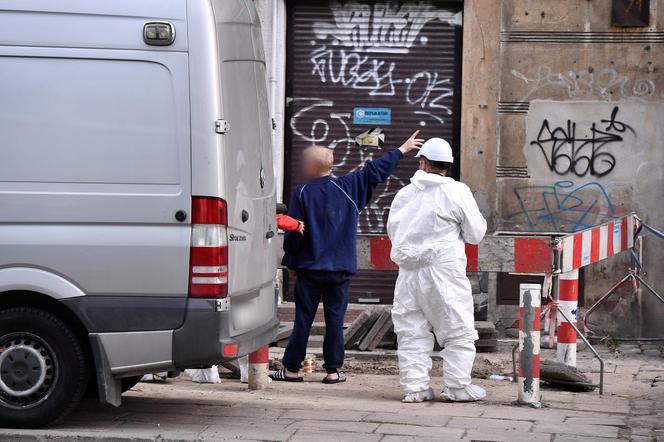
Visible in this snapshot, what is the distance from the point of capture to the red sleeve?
9555 millimetres

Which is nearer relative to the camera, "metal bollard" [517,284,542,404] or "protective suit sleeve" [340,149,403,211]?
"metal bollard" [517,284,542,404]

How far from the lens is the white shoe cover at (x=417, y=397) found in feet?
29.0

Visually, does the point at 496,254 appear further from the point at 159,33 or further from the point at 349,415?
the point at 159,33

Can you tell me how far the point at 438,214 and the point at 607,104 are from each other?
527 cm

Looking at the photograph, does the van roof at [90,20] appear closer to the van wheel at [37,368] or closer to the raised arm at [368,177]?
the van wheel at [37,368]

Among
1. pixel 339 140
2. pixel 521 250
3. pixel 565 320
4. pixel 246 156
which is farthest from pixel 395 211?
pixel 339 140

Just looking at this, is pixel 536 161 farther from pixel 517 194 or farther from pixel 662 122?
pixel 662 122

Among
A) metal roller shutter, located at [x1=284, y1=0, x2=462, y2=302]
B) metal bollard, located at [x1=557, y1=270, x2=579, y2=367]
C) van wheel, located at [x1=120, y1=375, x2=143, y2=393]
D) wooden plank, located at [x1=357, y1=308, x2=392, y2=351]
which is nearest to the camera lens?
van wheel, located at [x1=120, y1=375, x2=143, y2=393]

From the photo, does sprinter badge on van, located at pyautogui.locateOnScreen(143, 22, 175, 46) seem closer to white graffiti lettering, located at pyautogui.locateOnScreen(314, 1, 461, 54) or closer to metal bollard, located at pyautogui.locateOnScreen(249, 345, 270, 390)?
metal bollard, located at pyautogui.locateOnScreen(249, 345, 270, 390)

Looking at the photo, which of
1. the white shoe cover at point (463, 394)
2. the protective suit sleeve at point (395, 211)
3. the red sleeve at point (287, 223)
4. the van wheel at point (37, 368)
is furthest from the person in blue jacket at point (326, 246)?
the van wheel at point (37, 368)

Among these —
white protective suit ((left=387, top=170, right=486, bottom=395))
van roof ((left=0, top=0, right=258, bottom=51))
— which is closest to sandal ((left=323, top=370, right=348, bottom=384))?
white protective suit ((left=387, top=170, right=486, bottom=395))

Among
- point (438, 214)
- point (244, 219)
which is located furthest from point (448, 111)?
point (244, 219)

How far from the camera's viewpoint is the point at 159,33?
7125mm

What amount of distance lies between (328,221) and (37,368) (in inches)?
123
